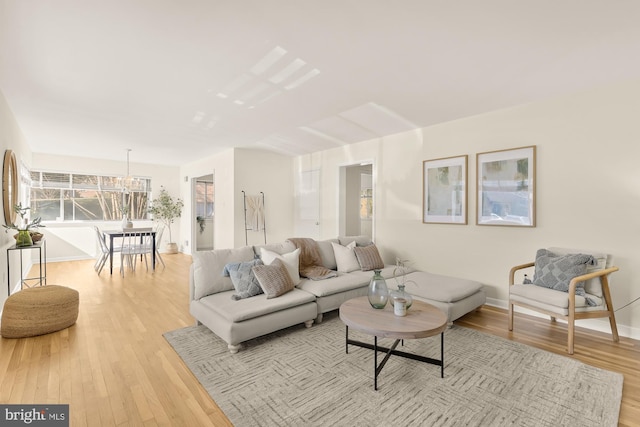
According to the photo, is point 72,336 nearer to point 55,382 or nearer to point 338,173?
point 55,382

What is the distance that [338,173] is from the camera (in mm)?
5918

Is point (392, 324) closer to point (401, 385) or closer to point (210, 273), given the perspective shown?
point (401, 385)

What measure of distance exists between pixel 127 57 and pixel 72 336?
2.67m

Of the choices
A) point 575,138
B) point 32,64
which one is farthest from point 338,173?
point 32,64

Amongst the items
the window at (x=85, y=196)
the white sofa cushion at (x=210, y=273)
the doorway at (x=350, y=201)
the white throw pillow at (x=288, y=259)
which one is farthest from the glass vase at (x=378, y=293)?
the window at (x=85, y=196)

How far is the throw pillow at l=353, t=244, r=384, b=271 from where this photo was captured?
416 centimetres

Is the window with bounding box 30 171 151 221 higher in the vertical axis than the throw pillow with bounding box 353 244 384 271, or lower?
higher

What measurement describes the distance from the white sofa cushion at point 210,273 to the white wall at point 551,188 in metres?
2.85

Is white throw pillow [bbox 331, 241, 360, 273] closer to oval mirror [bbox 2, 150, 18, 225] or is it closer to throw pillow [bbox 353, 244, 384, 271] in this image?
throw pillow [bbox 353, 244, 384, 271]

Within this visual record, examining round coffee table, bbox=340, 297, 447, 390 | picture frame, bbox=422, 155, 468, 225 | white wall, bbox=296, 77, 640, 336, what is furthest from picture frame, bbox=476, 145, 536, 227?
round coffee table, bbox=340, 297, 447, 390

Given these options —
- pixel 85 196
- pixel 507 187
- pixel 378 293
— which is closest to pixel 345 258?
pixel 378 293

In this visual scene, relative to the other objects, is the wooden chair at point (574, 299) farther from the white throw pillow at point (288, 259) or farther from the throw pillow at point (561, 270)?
the white throw pillow at point (288, 259)

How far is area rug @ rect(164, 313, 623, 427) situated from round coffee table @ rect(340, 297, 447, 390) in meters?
0.10

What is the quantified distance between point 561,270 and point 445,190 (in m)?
1.72
